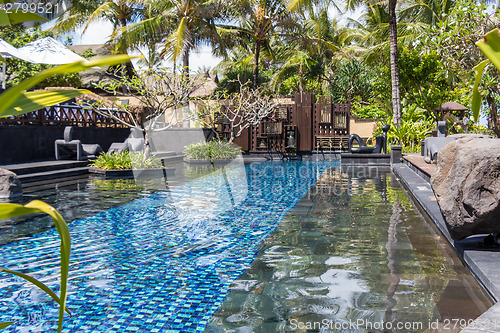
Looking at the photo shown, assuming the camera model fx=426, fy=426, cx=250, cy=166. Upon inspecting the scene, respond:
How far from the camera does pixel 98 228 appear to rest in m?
5.73

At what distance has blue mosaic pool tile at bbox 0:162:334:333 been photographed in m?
2.98

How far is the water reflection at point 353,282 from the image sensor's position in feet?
9.06

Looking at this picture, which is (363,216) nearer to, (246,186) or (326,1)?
(246,186)

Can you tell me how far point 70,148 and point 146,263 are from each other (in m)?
10.5

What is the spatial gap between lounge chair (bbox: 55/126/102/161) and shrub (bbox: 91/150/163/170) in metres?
1.17

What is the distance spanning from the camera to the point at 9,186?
7863 mm

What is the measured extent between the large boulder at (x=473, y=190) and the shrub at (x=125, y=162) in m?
9.53

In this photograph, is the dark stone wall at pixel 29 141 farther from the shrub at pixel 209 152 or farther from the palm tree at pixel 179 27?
the palm tree at pixel 179 27

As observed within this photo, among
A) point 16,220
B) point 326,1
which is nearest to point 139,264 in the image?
point 16,220

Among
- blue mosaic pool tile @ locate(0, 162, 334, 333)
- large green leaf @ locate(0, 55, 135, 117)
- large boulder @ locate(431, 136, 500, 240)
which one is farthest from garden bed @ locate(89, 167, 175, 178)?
large green leaf @ locate(0, 55, 135, 117)

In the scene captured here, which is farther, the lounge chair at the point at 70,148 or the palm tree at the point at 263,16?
the palm tree at the point at 263,16

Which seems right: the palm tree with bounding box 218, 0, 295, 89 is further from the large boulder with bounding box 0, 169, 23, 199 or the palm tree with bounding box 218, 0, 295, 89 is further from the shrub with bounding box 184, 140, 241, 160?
the large boulder with bounding box 0, 169, 23, 199

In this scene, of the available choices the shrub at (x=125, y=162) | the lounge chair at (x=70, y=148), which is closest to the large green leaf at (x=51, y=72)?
the shrub at (x=125, y=162)

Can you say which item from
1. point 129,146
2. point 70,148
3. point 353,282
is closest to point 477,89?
point 353,282
